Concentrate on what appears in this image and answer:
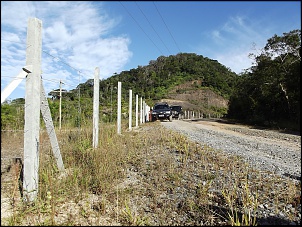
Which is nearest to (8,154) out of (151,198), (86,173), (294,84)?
(86,173)

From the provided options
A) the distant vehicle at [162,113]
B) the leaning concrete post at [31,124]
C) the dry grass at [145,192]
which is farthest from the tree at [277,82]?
the leaning concrete post at [31,124]

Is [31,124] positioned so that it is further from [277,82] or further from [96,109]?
[277,82]

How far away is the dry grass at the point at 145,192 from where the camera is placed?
96.3 inches

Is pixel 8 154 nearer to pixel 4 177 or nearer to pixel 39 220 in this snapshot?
pixel 4 177

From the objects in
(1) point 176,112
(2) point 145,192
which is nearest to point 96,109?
(2) point 145,192

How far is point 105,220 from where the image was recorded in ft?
7.99

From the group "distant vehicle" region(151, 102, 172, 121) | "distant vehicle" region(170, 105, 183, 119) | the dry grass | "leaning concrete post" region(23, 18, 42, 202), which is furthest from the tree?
"leaning concrete post" region(23, 18, 42, 202)

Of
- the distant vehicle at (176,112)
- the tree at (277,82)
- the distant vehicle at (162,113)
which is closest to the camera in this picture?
the tree at (277,82)

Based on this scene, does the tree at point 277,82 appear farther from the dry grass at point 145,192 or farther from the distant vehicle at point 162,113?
the dry grass at point 145,192

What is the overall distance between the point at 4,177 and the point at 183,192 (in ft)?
6.79

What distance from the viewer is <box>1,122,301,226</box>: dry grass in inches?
96.3

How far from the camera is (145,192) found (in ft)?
10.5

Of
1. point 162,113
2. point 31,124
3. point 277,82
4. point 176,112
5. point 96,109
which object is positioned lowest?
point 31,124

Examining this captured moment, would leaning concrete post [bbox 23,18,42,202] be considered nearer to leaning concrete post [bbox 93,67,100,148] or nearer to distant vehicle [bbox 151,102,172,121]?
leaning concrete post [bbox 93,67,100,148]
